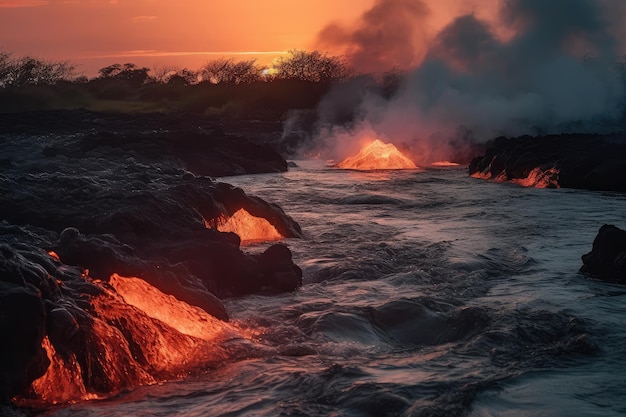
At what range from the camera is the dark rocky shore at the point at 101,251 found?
560cm

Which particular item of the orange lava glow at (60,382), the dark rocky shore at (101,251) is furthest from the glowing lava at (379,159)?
the orange lava glow at (60,382)

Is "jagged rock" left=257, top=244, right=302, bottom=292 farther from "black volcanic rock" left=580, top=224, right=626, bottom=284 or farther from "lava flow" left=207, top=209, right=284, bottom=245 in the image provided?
"black volcanic rock" left=580, top=224, right=626, bottom=284

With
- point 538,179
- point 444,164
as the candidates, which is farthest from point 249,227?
point 444,164

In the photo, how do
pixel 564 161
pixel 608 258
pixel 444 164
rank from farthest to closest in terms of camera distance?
pixel 444 164 < pixel 564 161 < pixel 608 258

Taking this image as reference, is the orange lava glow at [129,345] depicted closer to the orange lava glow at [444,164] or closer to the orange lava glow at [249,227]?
the orange lava glow at [249,227]

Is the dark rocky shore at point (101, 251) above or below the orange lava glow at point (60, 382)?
above

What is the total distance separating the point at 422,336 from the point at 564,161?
67.8ft

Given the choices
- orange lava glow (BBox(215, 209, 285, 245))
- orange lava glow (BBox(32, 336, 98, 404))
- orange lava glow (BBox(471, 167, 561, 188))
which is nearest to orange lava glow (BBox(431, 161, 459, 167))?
orange lava glow (BBox(471, 167, 561, 188))

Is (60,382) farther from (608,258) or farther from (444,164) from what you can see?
(444,164)

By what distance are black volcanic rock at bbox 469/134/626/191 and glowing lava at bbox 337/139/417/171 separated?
Result: 12.9 ft

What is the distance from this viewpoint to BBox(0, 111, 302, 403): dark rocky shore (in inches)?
221

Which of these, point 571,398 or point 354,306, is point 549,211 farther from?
point 571,398

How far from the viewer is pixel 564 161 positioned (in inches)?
1067

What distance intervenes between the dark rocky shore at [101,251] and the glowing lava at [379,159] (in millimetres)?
17934
